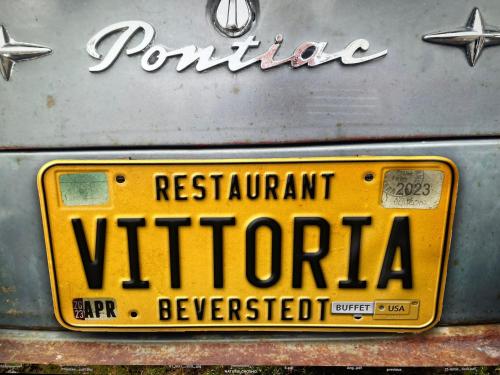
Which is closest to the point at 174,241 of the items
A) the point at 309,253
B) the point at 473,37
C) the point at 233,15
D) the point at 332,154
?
the point at 309,253

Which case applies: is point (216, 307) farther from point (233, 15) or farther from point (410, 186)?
point (233, 15)

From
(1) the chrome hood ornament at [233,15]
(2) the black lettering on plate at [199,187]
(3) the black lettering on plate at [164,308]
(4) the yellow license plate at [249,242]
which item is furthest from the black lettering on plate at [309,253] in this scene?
(1) the chrome hood ornament at [233,15]

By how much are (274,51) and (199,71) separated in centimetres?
18

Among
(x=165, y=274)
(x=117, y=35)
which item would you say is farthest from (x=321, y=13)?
(x=165, y=274)

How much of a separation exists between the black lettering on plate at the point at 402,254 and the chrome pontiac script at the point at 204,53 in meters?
0.40

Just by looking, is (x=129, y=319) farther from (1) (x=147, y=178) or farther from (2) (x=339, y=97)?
(2) (x=339, y=97)

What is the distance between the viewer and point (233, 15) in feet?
3.03

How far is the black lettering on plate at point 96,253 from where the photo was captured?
3.32 ft

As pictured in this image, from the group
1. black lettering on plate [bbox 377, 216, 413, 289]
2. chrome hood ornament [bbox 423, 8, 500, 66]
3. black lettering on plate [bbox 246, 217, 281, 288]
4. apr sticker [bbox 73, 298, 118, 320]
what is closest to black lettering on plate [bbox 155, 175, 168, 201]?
black lettering on plate [bbox 246, 217, 281, 288]

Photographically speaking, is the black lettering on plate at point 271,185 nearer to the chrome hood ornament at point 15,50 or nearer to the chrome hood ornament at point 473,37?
the chrome hood ornament at point 473,37

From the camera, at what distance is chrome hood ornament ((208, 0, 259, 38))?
3.03 ft

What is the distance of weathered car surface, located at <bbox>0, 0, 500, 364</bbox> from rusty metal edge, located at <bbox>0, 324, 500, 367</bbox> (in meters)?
0.10

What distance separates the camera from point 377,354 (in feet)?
3.60

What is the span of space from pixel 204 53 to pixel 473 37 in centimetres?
60
